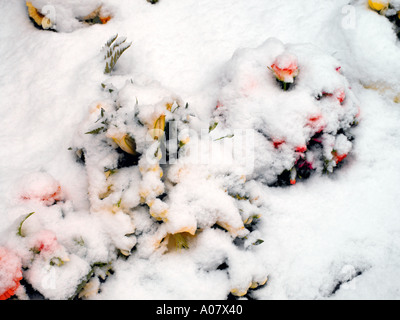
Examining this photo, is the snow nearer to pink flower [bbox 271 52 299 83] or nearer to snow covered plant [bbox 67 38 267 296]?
snow covered plant [bbox 67 38 267 296]

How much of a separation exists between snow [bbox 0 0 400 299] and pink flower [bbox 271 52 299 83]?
0.12m

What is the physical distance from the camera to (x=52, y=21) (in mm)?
2479

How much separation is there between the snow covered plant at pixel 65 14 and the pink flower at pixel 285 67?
152cm

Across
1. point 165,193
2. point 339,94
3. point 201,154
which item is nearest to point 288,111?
point 339,94

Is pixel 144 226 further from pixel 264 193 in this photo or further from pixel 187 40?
pixel 187 40

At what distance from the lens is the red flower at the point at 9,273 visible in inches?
49.2

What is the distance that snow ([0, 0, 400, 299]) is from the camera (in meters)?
1.56

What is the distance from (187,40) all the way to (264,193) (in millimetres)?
1418

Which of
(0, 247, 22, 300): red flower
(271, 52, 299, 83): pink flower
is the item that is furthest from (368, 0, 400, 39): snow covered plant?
(0, 247, 22, 300): red flower

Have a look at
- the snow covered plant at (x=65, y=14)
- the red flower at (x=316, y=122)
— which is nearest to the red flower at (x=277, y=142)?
the red flower at (x=316, y=122)

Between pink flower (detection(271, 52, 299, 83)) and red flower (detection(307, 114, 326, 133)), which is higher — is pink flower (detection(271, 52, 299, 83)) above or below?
above

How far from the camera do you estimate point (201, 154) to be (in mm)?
1727
